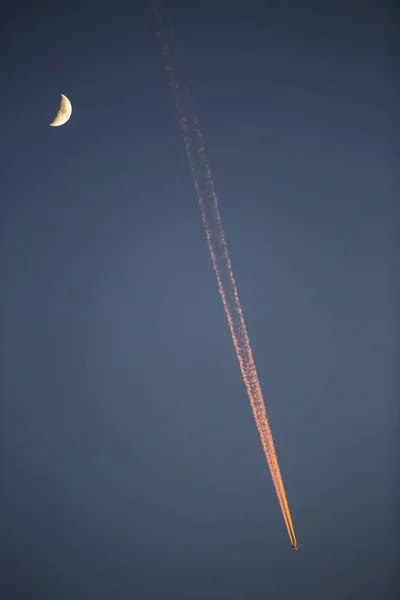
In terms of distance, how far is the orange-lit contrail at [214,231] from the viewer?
552 cm

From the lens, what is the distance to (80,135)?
227 inches

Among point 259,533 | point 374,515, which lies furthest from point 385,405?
point 259,533

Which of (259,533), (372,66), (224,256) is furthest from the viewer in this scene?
(259,533)

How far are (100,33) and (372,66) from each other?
377 cm

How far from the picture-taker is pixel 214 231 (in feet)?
18.9

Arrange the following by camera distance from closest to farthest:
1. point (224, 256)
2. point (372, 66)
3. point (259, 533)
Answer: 1. point (372, 66)
2. point (224, 256)
3. point (259, 533)

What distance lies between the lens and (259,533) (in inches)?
242

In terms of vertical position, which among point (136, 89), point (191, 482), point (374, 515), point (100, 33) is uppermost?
point (100, 33)

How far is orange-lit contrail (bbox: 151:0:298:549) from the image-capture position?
18.1 feet

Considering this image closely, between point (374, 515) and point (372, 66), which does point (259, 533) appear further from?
point (372, 66)

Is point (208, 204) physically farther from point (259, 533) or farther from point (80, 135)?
point (259, 533)

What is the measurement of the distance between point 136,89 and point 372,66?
3.27 m

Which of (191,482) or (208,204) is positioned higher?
(208,204)

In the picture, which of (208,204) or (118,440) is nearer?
(208,204)
